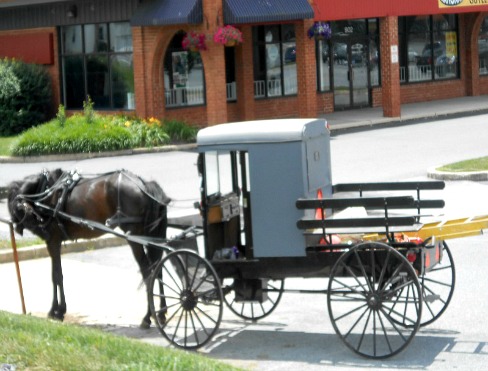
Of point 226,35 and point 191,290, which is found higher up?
point 226,35

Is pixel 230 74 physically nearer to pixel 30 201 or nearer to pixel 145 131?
pixel 145 131

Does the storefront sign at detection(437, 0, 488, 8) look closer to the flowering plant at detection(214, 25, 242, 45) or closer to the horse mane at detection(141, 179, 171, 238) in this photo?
the flowering plant at detection(214, 25, 242, 45)

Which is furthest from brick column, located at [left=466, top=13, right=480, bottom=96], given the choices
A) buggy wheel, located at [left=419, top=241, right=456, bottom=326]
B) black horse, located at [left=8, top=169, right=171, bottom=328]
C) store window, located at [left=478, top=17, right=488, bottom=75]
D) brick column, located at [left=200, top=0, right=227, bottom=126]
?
black horse, located at [left=8, top=169, right=171, bottom=328]

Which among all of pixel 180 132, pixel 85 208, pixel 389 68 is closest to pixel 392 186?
pixel 85 208

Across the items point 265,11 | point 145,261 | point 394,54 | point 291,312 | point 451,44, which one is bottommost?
point 291,312

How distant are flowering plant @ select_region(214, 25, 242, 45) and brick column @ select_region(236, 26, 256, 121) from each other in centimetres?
372

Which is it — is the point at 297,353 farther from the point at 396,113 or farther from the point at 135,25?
the point at 396,113

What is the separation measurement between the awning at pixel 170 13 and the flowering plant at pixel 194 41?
396mm

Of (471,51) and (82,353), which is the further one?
(471,51)

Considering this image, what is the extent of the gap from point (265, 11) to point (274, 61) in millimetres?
4520

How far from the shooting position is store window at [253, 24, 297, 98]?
33.1 metres

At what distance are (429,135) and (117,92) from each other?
8833 millimetres

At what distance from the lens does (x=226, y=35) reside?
28359 millimetres

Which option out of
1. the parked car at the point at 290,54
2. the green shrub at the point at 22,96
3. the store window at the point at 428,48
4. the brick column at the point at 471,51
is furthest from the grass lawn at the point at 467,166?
the brick column at the point at 471,51
